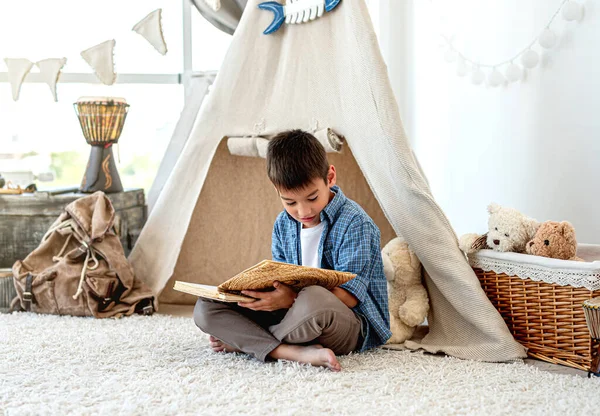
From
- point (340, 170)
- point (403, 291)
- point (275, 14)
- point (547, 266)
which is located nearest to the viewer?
point (547, 266)

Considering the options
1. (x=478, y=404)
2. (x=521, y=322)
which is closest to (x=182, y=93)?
(x=521, y=322)

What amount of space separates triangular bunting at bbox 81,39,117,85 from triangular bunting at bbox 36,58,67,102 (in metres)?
0.14

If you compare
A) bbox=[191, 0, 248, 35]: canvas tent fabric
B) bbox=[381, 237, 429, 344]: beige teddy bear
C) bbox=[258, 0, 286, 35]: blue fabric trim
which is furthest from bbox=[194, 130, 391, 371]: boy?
bbox=[191, 0, 248, 35]: canvas tent fabric

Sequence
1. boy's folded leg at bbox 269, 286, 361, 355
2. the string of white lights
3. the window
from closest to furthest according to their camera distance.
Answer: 1. boy's folded leg at bbox 269, 286, 361, 355
2. the string of white lights
3. the window

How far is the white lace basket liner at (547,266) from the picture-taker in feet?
5.78

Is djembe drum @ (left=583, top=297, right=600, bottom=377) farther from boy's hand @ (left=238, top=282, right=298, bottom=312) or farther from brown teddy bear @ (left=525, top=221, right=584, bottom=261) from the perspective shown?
boy's hand @ (left=238, top=282, right=298, bottom=312)

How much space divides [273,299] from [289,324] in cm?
8

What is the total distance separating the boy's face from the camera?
1.82 metres

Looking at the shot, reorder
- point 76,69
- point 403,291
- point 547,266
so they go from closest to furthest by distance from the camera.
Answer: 1. point 547,266
2. point 403,291
3. point 76,69

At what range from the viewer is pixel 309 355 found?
1751 mm

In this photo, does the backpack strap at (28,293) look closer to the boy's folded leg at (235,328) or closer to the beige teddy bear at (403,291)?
the boy's folded leg at (235,328)

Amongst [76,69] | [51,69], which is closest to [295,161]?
[51,69]

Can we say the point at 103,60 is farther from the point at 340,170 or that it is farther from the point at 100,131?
the point at 340,170

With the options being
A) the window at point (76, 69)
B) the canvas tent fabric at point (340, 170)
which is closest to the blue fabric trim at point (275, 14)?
the canvas tent fabric at point (340, 170)
